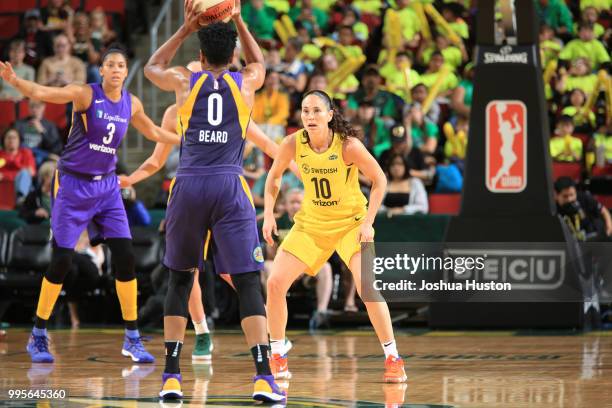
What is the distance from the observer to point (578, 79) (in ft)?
50.9

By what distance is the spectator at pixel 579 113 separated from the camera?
14641 millimetres

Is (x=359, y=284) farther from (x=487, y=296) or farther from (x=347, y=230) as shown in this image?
(x=487, y=296)

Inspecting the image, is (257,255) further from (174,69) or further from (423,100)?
(423,100)

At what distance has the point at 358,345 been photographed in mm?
10062

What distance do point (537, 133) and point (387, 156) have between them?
2595 mm

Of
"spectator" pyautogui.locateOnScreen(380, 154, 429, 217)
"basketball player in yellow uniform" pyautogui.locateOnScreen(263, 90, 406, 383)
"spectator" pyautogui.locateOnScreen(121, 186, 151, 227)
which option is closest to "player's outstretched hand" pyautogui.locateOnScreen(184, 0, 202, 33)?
"basketball player in yellow uniform" pyautogui.locateOnScreen(263, 90, 406, 383)

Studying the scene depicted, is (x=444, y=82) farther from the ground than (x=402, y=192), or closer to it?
farther from the ground

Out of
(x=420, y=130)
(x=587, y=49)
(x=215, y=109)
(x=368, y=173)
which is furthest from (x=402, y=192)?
(x=215, y=109)

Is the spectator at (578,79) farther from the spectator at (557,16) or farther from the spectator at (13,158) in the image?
the spectator at (13,158)

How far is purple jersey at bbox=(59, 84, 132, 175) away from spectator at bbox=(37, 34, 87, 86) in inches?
313

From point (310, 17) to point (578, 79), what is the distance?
14.4 ft

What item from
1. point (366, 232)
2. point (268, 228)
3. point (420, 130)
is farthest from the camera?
point (420, 130)

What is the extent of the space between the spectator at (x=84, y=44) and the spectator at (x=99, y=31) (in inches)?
2.0

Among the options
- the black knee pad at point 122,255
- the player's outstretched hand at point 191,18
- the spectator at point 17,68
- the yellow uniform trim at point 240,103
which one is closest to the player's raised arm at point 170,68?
the player's outstretched hand at point 191,18
